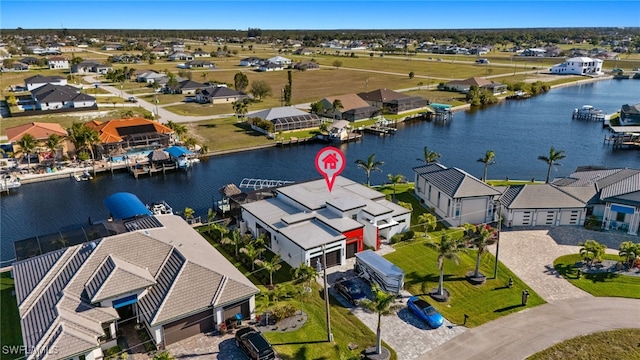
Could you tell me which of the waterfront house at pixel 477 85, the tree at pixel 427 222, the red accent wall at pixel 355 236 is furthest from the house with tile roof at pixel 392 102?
the red accent wall at pixel 355 236

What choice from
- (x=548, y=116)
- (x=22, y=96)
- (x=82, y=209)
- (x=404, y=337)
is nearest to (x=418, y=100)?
Answer: (x=548, y=116)

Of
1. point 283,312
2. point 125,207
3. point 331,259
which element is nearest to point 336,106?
point 125,207

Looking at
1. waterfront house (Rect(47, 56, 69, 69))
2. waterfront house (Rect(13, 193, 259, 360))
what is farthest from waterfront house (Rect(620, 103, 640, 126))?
waterfront house (Rect(47, 56, 69, 69))

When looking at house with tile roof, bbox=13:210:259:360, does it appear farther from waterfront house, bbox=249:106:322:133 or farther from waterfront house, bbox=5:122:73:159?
waterfront house, bbox=249:106:322:133

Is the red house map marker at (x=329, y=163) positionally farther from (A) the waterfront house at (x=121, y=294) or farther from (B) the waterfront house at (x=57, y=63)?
(B) the waterfront house at (x=57, y=63)

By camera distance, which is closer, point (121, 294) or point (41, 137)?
point (121, 294)

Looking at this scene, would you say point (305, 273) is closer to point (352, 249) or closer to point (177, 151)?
point (352, 249)
